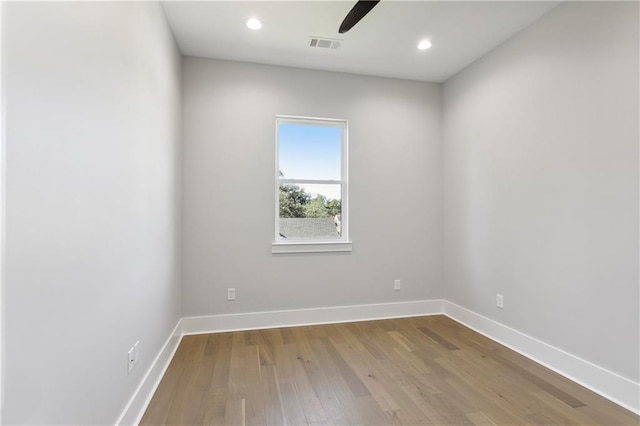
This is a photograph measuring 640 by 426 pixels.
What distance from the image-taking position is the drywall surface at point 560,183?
6.29 feet

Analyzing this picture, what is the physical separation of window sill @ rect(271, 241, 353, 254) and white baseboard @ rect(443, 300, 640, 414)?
1.52m

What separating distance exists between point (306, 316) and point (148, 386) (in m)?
1.65

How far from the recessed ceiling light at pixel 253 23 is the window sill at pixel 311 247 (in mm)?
2031

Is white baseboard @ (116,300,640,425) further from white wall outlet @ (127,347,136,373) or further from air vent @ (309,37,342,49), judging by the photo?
air vent @ (309,37,342,49)

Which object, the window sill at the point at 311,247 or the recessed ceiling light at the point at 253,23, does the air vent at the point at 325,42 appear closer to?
the recessed ceiling light at the point at 253,23

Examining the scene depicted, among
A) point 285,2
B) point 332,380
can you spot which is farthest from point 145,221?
point 285,2

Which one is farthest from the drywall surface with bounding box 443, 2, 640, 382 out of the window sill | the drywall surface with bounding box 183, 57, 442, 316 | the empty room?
the window sill

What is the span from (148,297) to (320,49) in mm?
2603

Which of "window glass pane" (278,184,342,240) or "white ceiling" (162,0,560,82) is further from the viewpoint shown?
"window glass pane" (278,184,342,240)

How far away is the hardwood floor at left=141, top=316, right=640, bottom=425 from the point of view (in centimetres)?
179

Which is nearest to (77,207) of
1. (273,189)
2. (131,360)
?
(131,360)

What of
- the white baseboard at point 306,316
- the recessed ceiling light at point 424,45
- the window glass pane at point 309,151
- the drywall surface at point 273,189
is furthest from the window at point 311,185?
the recessed ceiling light at point 424,45

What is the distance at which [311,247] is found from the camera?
10.9ft

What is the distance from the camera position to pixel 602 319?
6.67 ft
